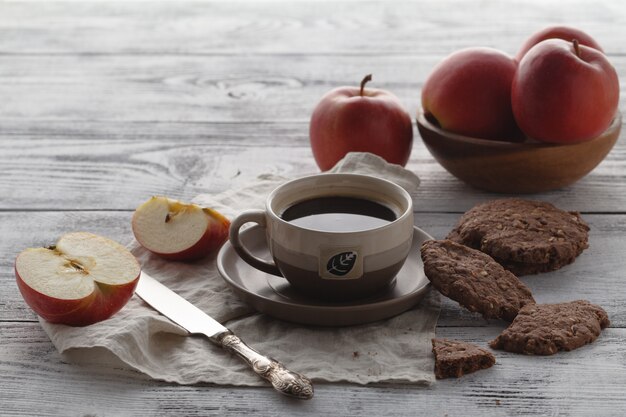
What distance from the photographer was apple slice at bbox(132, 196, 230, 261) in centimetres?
131

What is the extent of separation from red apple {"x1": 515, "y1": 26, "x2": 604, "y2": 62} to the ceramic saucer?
52 cm

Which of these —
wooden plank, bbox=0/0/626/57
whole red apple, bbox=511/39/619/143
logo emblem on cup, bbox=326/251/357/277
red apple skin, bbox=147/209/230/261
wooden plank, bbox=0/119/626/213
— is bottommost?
wooden plank, bbox=0/0/626/57

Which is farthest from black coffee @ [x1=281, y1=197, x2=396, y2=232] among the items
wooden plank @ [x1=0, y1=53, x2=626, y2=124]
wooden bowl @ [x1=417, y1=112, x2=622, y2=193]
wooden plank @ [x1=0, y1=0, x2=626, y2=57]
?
wooden plank @ [x1=0, y1=0, x2=626, y2=57]

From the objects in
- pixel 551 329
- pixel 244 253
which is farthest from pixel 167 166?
pixel 551 329

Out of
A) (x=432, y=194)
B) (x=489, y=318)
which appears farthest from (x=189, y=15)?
(x=489, y=318)

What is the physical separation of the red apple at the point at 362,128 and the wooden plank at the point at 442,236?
19 cm

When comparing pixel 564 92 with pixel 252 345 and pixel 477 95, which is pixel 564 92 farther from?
pixel 252 345

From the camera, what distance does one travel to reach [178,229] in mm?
1327

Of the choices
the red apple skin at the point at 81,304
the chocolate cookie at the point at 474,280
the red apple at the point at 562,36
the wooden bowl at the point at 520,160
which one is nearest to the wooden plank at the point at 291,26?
the red apple at the point at 562,36

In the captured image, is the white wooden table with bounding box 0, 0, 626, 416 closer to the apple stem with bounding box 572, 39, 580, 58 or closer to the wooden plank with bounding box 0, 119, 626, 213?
the wooden plank with bounding box 0, 119, 626, 213

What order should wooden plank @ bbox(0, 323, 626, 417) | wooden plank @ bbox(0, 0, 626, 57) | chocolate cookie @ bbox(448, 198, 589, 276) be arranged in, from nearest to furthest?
wooden plank @ bbox(0, 323, 626, 417) → chocolate cookie @ bbox(448, 198, 589, 276) → wooden plank @ bbox(0, 0, 626, 57)

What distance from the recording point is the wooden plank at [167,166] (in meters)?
1.57

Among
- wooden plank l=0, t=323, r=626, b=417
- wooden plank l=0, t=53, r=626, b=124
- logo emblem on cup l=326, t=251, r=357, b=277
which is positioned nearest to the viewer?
wooden plank l=0, t=323, r=626, b=417

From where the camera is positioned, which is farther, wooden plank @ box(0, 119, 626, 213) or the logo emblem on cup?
wooden plank @ box(0, 119, 626, 213)
